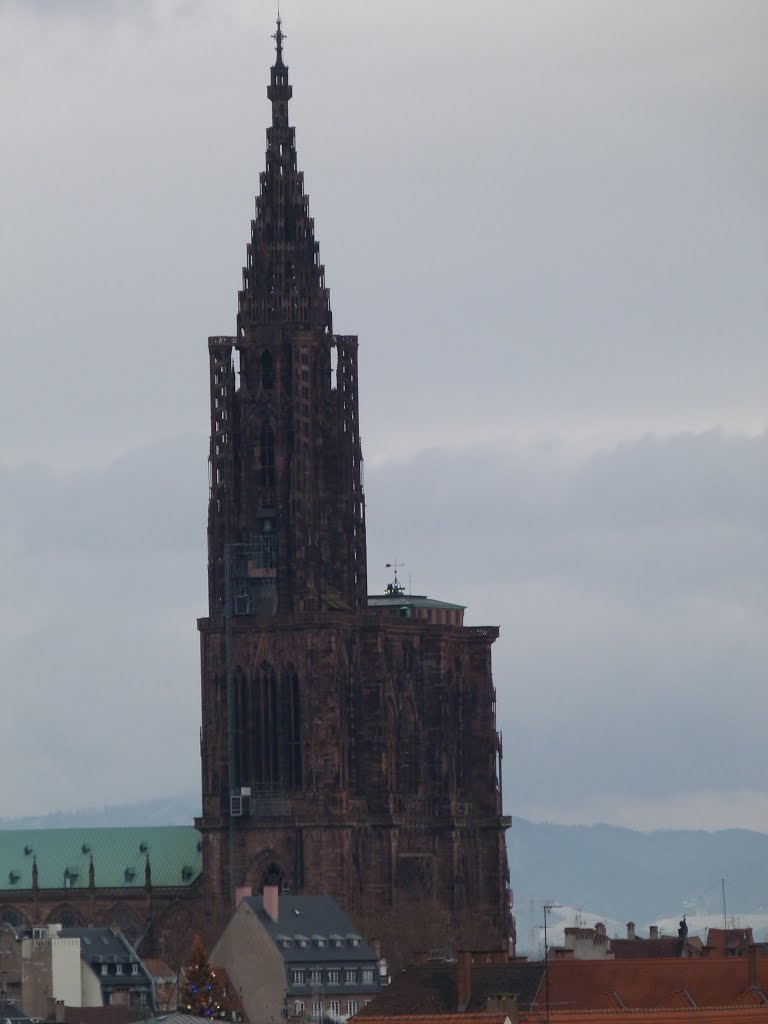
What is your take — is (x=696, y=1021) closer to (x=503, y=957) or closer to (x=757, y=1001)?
(x=757, y=1001)

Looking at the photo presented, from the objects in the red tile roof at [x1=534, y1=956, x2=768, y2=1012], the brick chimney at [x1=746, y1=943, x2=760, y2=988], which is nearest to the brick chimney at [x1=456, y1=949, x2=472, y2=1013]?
the red tile roof at [x1=534, y1=956, x2=768, y2=1012]

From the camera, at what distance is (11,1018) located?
198m

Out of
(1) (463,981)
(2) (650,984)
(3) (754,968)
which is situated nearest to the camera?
(1) (463,981)

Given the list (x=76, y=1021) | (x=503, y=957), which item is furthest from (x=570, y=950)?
(x=76, y=1021)

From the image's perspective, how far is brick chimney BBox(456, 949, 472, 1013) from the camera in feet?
543

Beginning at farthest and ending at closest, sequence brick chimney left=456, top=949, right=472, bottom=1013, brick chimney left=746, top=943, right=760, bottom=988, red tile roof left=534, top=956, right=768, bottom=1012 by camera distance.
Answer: brick chimney left=746, top=943, right=760, bottom=988 < red tile roof left=534, top=956, right=768, bottom=1012 < brick chimney left=456, top=949, right=472, bottom=1013

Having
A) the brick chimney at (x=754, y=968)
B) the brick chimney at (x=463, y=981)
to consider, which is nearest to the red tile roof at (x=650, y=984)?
the brick chimney at (x=754, y=968)

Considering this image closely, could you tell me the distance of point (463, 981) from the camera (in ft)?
546

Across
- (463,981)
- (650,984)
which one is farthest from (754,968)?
(463,981)

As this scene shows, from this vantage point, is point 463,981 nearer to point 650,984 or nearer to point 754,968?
point 650,984

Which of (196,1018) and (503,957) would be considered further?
(503,957)

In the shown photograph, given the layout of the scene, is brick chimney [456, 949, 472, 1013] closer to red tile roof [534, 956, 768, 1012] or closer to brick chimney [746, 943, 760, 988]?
red tile roof [534, 956, 768, 1012]

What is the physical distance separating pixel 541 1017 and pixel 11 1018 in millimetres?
49689

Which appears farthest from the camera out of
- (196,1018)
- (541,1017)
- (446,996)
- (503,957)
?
(503,957)
